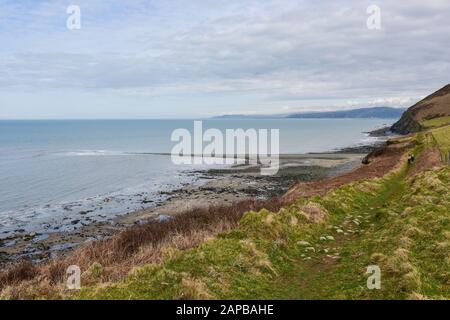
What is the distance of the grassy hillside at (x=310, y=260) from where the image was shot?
10.8 metres

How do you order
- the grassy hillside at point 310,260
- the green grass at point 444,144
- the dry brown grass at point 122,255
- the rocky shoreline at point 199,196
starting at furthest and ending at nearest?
the green grass at point 444,144 → the rocky shoreline at point 199,196 → the dry brown grass at point 122,255 → the grassy hillside at point 310,260

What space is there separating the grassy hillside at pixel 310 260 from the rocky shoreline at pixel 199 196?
59.2 ft

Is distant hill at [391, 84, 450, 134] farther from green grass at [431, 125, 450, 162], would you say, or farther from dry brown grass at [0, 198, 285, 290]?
dry brown grass at [0, 198, 285, 290]

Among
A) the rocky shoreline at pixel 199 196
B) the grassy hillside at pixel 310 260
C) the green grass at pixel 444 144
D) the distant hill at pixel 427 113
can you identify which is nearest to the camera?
the grassy hillside at pixel 310 260

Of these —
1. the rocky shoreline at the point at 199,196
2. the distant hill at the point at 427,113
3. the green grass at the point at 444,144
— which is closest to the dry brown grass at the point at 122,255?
the rocky shoreline at the point at 199,196

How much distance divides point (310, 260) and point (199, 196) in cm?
3674

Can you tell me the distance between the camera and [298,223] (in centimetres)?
1838

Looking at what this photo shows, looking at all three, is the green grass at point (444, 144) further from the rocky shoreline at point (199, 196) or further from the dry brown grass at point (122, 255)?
the dry brown grass at point (122, 255)

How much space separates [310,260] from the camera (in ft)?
47.3

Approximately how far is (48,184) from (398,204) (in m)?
53.2

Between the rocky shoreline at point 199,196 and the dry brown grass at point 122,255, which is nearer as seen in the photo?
the dry brown grass at point 122,255

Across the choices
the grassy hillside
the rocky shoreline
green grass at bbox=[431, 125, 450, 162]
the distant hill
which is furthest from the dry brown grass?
the distant hill
